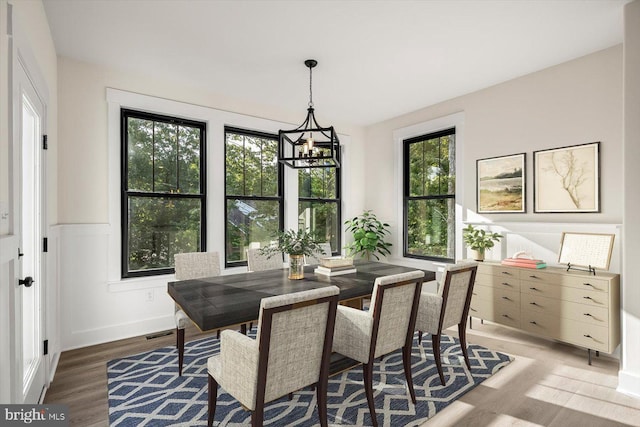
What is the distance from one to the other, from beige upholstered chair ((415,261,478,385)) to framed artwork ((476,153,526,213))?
1.57 meters

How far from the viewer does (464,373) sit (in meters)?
2.76

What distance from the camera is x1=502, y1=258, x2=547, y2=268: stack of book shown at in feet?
10.9

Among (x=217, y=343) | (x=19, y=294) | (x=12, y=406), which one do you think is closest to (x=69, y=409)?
(x=12, y=406)

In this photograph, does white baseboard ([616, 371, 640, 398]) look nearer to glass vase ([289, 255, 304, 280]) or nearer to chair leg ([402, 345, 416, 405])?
chair leg ([402, 345, 416, 405])

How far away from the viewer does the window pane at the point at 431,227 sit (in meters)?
4.60

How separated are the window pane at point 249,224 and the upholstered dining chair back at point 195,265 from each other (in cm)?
101

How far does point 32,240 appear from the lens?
238 cm

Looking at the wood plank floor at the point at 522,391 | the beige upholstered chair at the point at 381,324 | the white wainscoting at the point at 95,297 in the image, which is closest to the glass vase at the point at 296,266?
the beige upholstered chair at the point at 381,324

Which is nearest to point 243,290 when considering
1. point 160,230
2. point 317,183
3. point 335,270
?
point 335,270

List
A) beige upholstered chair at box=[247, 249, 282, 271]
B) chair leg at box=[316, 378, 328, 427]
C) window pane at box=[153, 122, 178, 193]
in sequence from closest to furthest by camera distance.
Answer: chair leg at box=[316, 378, 328, 427]
beige upholstered chair at box=[247, 249, 282, 271]
window pane at box=[153, 122, 178, 193]

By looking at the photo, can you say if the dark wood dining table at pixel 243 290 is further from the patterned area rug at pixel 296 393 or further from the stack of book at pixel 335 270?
the patterned area rug at pixel 296 393

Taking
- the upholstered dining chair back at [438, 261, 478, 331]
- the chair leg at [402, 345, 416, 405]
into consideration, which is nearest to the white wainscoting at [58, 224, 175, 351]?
the chair leg at [402, 345, 416, 405]

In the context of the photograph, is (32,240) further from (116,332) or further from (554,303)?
(554,303)

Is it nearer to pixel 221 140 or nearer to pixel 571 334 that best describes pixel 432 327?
pixel 571 334
